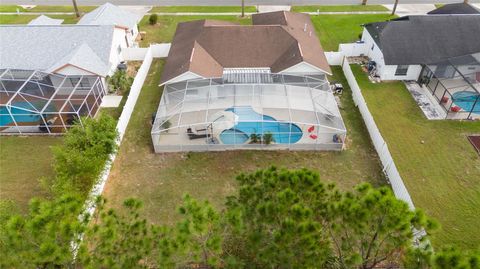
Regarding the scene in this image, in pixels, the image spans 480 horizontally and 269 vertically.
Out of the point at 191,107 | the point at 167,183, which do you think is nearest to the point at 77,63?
the point at 191,107

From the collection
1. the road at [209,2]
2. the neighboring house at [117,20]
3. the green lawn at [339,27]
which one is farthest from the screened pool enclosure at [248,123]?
the road at [209,2]

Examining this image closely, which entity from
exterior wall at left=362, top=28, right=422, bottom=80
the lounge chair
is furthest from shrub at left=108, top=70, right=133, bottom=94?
exterior wall at left=362, top=28, right=422, bottom=80

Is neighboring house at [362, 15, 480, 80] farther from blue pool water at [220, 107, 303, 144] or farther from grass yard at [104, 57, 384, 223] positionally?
blue pool water at [220, 107, 303, 144]

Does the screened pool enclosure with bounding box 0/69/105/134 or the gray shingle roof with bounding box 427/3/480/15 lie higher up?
the gray shingle roof with bounding box 427/3/480/15

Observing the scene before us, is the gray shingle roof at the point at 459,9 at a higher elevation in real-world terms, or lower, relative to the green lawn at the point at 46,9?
higher

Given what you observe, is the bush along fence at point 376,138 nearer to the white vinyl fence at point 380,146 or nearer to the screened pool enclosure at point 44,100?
the white vinyl fence at point 380,146

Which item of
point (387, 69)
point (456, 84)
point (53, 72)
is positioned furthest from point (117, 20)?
point (456, 84)

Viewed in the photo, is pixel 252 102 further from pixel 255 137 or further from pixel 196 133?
pixel 196 133
